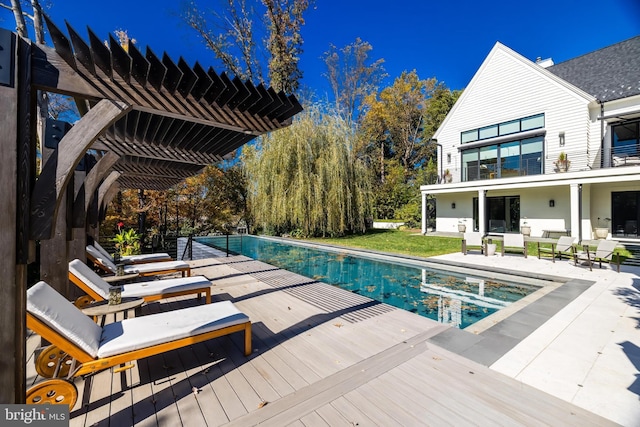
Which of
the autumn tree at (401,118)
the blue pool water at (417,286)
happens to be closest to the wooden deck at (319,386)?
the blue pool water at (417,286)

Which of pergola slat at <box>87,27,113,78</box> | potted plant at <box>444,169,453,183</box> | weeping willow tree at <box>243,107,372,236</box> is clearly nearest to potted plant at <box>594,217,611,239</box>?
potted plant at <box>444,169,453,183</box>

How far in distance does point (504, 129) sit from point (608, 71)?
511cm

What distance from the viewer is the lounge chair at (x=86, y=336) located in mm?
2074

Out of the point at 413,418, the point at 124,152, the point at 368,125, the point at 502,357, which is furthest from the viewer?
the point at 368,125

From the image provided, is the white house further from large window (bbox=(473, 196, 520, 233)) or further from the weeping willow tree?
the weeping willow tree

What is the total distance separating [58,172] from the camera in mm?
1972

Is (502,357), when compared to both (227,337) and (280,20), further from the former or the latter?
(280,20)

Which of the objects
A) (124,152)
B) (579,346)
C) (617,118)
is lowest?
(579,346)

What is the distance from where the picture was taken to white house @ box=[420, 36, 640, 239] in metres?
12.1

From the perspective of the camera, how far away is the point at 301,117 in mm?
15625

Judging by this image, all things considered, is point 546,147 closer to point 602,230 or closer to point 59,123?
point 602,230

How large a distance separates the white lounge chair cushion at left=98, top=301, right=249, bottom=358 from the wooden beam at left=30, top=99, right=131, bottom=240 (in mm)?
1092

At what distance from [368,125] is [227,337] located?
89.1 feet

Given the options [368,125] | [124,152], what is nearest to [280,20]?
[368,125]
